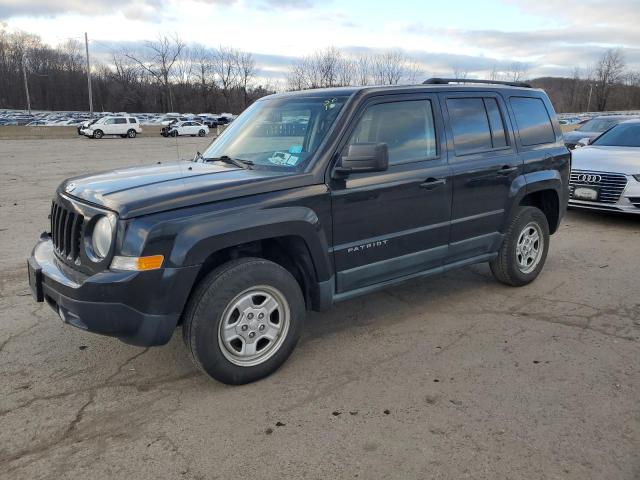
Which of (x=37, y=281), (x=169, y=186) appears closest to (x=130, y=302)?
(x=169, y=186)

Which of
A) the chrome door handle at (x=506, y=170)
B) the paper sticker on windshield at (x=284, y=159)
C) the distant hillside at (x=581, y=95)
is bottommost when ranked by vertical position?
the chrome door handle at (x=506, y=170)

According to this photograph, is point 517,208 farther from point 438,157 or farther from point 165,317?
point 165,317

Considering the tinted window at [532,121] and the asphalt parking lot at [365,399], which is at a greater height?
the tinted window at [532,121]

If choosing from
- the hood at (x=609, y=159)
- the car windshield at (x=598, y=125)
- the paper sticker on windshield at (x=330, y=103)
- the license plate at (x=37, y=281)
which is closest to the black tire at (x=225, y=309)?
the license plate at (x=37, y=281)

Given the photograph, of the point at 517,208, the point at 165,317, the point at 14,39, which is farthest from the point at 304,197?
the point at 14,39

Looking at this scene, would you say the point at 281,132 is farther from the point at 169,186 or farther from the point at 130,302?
the point at 130,302

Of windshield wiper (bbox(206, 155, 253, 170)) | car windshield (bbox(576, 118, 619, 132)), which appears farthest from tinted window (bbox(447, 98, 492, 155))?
car windshield (bbox(576, 118, 619, 132))

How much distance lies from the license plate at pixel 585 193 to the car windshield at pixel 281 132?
5987 mm

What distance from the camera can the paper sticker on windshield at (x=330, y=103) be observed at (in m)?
4.00

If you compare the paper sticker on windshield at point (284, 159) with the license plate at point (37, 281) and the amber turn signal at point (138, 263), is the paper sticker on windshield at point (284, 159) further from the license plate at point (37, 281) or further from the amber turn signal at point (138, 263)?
the license plate at point (37, 281)

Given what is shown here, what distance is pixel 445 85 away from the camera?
4.61 metres

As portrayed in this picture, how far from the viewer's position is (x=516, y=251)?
5.23 m

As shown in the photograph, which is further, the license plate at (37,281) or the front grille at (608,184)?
the front grille at (608,184)

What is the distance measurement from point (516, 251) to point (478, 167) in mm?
1129
